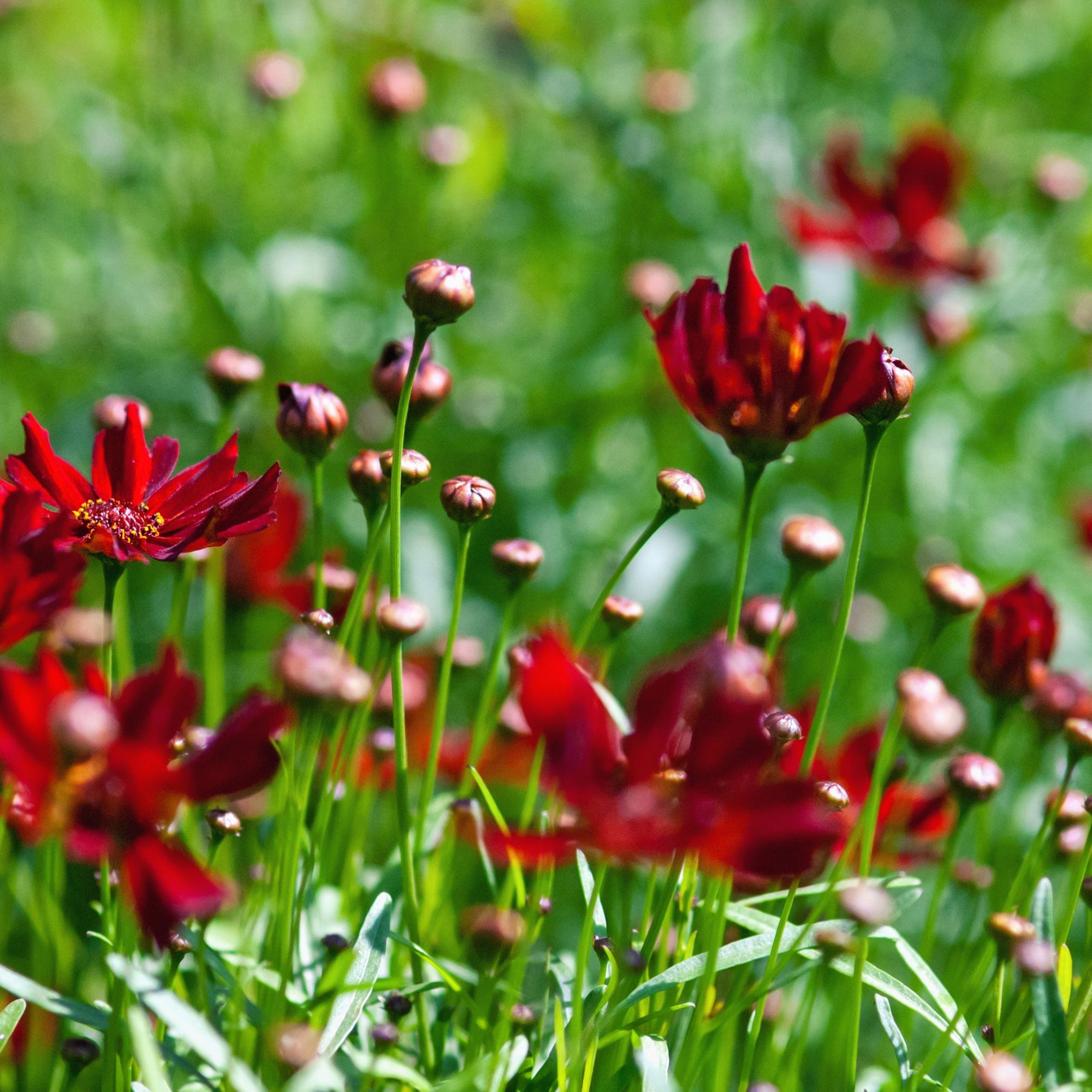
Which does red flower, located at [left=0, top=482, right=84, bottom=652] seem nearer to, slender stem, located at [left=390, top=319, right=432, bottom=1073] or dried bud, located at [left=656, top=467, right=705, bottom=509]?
slender stem, located at [left=390, top=319, right=432, bottom=1073]

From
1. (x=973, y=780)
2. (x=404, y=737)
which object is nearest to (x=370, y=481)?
(x=404, y=737)

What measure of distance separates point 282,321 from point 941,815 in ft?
3.05

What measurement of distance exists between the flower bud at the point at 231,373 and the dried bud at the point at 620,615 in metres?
0.24

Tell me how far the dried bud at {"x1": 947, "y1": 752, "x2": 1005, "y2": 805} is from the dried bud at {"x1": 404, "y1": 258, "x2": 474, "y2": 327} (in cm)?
35

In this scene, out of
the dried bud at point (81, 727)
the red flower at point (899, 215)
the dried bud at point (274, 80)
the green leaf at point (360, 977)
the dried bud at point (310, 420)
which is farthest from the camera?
the red flower at point (899, 215)

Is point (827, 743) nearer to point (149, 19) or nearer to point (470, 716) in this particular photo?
point (470, 716)

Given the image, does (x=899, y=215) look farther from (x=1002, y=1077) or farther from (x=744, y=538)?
(x=1002, y=1077)

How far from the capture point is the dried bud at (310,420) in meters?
0.63

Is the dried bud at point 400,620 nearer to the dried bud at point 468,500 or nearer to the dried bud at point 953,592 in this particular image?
the dried bud at point 468,500

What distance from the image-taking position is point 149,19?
5.88 feet

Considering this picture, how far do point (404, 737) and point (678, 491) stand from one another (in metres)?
0.17

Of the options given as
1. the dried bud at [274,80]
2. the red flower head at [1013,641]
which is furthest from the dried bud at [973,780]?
the dried bud at [274,80]

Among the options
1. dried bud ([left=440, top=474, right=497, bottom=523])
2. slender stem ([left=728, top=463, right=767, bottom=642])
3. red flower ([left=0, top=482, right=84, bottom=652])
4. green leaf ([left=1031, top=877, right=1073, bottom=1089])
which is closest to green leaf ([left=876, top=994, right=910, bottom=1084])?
green leaf ([left=1031, top=877, right=1073, bottom=1089])

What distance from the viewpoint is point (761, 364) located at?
56 centimetres
